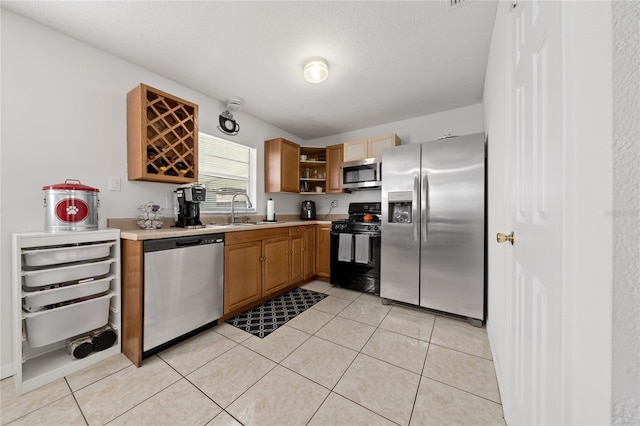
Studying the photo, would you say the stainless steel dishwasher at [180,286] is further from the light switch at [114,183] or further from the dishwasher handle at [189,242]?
the light switch at [114,183]

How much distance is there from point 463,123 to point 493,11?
1711 mm

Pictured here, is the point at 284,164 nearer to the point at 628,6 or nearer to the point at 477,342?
the point at 477,342

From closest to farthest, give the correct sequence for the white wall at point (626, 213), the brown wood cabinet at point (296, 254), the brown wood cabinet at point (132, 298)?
1. the white wall at point (626, 213)
2. the brown wood cabinet at point (132, 298)
3. the brown wood cabinet at point (296, 254)

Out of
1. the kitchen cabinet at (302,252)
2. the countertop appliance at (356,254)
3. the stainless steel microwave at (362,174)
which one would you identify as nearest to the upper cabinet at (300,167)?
the stainless steel microwave at (362,174)

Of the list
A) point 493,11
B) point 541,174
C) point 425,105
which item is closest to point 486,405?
point 541,174

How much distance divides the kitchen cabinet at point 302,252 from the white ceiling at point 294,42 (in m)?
1.77

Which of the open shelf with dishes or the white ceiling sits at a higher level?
the white ceiling

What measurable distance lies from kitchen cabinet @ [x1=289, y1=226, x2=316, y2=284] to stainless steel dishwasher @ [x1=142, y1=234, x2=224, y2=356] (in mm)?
1097

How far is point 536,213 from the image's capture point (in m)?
0.74

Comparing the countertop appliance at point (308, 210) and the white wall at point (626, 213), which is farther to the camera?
the countertop appliance at point (308, 210)

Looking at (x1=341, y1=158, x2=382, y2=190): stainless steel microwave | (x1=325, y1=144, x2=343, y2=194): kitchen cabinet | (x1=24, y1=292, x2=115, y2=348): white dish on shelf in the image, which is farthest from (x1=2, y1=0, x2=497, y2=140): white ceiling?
(x1=24, y1=292, x2=115, y2=348): white dish on shelf

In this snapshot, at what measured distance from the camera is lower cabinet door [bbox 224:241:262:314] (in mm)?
2277

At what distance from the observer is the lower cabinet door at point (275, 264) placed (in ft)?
8.84

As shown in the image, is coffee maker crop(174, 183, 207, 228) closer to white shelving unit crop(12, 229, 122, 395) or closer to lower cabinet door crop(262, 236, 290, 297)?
white shelving unit crop(12, 229, 122, 395)
